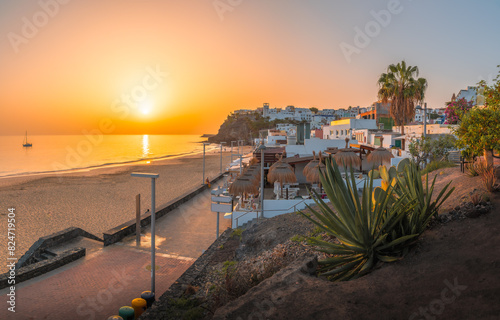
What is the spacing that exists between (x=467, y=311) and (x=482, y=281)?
53cm

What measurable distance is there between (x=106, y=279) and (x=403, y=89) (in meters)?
25.0

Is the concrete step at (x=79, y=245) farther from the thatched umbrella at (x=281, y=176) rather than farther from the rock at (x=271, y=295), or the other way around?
the rock at (x=271, y=295)

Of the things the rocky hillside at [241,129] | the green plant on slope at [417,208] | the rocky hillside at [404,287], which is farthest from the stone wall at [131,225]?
the rocky hillside at [241,129]

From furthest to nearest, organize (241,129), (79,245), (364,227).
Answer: (241,129) < (79,245) < (364,227)

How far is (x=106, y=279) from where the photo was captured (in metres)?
8.11

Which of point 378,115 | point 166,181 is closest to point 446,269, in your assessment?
point 166,181

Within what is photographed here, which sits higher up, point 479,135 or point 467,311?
point 479,135

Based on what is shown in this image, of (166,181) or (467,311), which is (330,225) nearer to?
(467,311)

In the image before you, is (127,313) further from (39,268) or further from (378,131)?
(378,131)

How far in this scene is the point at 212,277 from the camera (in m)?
6.96

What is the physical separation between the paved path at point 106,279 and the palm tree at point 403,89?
66.0ft

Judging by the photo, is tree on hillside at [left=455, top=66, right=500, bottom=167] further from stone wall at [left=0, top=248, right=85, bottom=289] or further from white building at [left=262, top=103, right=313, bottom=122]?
white building at [left=262, top=103, right=313, bottom=122]

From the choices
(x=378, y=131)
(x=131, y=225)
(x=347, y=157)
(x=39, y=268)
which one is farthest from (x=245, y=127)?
(x=39, y=268)

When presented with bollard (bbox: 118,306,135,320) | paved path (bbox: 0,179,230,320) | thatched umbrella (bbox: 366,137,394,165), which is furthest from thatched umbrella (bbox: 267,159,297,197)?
bollard (bbox: 118,306,135,320)
